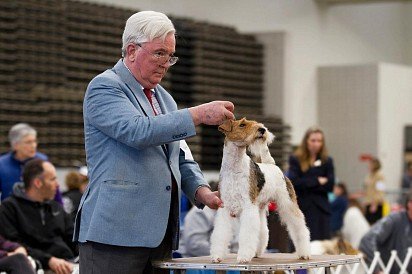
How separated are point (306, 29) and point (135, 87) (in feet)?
47.9

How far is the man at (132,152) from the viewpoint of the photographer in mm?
3225

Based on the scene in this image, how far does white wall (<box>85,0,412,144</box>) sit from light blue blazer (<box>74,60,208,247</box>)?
11641mm

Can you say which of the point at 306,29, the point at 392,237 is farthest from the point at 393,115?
the point at 392,237

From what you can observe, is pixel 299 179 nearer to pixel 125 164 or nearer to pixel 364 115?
pixel 125 164

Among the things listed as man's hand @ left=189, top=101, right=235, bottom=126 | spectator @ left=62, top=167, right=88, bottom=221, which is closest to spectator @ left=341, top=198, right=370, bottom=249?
spectator @ left=62, top=167, right=88, bottom=221

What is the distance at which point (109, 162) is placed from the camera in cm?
327

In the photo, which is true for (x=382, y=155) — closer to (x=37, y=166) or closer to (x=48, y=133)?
(x=48, y=133)

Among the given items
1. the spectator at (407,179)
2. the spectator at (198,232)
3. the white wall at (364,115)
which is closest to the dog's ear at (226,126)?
the spectator at (198,232)

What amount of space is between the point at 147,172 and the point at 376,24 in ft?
55.3

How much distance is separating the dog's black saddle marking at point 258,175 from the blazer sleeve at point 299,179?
13.6 feet

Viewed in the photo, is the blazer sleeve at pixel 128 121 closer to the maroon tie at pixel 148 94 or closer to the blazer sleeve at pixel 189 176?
the maroon tie at pixel 148 94

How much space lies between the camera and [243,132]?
3430 mm

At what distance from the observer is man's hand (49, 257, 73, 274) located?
566 cm

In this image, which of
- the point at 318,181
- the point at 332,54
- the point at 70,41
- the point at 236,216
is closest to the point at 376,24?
the point at 332,54
